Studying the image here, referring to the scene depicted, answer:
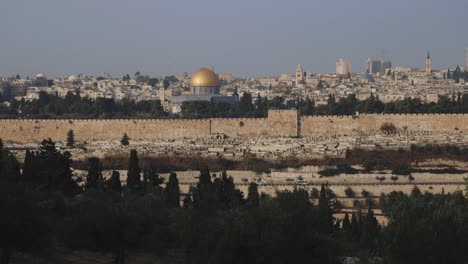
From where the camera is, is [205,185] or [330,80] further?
[330,80]

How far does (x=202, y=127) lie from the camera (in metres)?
64.4

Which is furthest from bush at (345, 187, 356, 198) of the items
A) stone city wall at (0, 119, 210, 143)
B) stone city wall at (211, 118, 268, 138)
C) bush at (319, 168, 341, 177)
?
stone city wall at (0, 119, 210, 143)

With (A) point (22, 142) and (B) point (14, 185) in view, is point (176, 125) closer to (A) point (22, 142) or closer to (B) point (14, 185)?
(A) point (22, 142)

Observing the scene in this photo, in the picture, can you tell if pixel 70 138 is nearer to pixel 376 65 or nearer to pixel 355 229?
pixel 355 229

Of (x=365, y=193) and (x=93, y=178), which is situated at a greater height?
(x=93, y=178)

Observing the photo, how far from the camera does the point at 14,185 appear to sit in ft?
74.8

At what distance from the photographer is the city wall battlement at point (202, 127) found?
63.5 meters

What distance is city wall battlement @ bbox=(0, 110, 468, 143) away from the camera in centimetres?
6350

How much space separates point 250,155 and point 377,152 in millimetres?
5045

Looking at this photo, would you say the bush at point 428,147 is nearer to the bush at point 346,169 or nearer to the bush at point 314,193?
the bush at point 346,169

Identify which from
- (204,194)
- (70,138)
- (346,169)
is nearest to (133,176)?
(204,194)

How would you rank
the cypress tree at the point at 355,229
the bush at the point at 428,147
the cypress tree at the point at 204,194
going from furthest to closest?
the bush at the point at 428,147 → the cypress tree at the point at 355,229 → the cypress tree at the point at 204,194

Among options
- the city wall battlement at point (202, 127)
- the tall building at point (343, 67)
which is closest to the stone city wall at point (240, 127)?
the city wall battlement at point (202, 127)

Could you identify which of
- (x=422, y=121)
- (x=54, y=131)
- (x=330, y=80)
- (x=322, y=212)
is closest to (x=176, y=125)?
(x=54, y=131)
